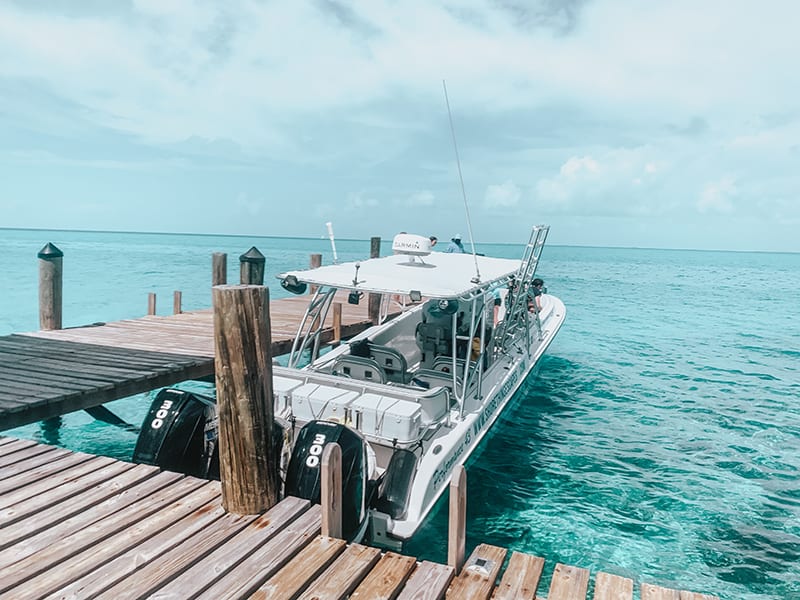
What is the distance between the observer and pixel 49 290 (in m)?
9.63

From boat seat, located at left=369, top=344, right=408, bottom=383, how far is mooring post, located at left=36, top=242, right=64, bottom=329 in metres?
6.43

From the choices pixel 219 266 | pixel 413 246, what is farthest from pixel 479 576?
pixel 219 266

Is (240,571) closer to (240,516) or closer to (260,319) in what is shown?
(240,516)

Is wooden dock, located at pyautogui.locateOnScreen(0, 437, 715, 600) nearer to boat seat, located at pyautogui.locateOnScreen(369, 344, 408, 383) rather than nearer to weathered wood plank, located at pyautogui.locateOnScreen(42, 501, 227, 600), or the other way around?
weathered wood plank, located at pyautogui.locateOnScreen(42, 501, 227, 600)

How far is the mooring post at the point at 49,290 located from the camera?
31.4ft

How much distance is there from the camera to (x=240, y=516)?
3.77 metres

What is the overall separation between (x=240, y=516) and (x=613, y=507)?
511cm

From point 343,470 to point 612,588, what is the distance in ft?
6.63

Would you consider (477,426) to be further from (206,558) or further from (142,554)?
(142,554)

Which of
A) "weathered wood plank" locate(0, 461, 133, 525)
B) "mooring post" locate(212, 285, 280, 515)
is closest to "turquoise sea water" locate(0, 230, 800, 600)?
"mooring post" locate(212, 285, 280, 515)

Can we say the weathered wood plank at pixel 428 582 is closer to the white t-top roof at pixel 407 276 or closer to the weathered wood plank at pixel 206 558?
the weathered wood plank at pixel 206 558

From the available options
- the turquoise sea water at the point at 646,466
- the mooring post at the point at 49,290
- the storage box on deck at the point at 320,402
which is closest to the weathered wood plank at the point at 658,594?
the turquoise sea water at the point at 646,466

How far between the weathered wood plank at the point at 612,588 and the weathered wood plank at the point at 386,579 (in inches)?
43.3

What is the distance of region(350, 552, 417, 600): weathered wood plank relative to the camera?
3045mm
